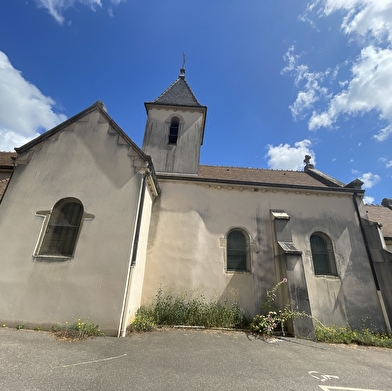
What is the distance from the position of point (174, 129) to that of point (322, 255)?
33.4ft

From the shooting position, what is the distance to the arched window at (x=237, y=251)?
Result: 8.86 meters

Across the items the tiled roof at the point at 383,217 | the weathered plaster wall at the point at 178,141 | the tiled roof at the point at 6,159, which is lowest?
the tiled roof at the point at 383,217

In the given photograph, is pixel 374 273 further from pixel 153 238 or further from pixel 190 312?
pixel 153 238

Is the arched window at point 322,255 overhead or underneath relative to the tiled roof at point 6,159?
underneath

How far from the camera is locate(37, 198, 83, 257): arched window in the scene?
6578 millimetres

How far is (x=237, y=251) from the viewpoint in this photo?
9117mm

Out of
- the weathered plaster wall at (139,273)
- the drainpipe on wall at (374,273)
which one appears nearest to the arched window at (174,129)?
the weathered plaster wall at (139,273)

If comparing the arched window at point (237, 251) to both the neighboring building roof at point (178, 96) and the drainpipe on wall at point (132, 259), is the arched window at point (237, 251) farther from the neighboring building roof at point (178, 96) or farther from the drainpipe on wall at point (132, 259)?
the neighboring building roof at point (178, 96)

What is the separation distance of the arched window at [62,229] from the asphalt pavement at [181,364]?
2097 millimetres

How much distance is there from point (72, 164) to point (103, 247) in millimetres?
3271

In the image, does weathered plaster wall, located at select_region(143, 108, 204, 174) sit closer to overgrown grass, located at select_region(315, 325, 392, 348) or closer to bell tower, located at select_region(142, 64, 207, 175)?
bell tower, located at select_region(142, 64, 207, 175)

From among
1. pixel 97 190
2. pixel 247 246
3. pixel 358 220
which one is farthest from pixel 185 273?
pixel 358 220

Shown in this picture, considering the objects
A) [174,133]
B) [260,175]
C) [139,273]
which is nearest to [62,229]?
[139,273]

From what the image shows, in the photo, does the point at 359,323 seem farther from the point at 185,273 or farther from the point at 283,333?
the point at 185,273
